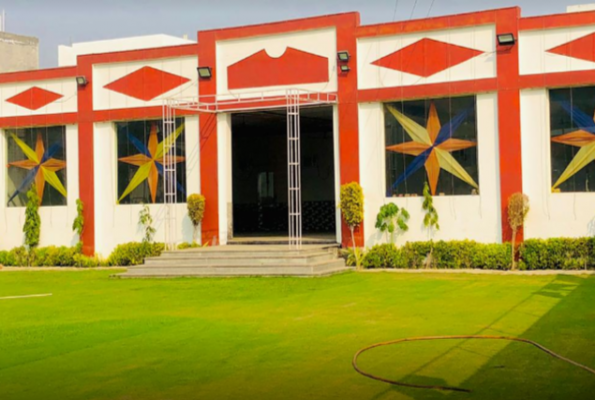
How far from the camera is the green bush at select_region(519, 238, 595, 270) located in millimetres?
18703

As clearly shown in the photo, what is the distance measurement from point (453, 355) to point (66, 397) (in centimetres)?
392

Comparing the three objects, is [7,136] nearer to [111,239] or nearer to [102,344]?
[111,239]

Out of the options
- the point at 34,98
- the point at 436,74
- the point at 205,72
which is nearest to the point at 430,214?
the point at 436,74

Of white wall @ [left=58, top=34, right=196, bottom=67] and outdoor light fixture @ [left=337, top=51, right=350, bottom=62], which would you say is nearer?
outdoor light fixture @ [left=337, top=51, right=350, bottom=62]

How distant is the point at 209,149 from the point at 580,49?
380 inches

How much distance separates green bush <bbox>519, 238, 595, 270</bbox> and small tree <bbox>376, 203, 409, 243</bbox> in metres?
2.92

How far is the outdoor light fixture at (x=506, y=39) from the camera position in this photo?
19.4m

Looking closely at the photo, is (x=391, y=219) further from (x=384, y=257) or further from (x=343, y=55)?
(x=343, y=55)

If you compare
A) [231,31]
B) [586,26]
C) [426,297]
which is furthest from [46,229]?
[586,26]

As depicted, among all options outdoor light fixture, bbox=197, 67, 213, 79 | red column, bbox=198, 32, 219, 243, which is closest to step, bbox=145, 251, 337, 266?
red column, bbox=198, 32, 219, 243

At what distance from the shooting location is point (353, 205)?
811 inches

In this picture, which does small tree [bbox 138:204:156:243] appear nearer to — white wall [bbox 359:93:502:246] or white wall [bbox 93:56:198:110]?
white wall [bbox 93:56:198:110]

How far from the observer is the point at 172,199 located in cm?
2320

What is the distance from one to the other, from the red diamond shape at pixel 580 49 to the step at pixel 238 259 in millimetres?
7109
